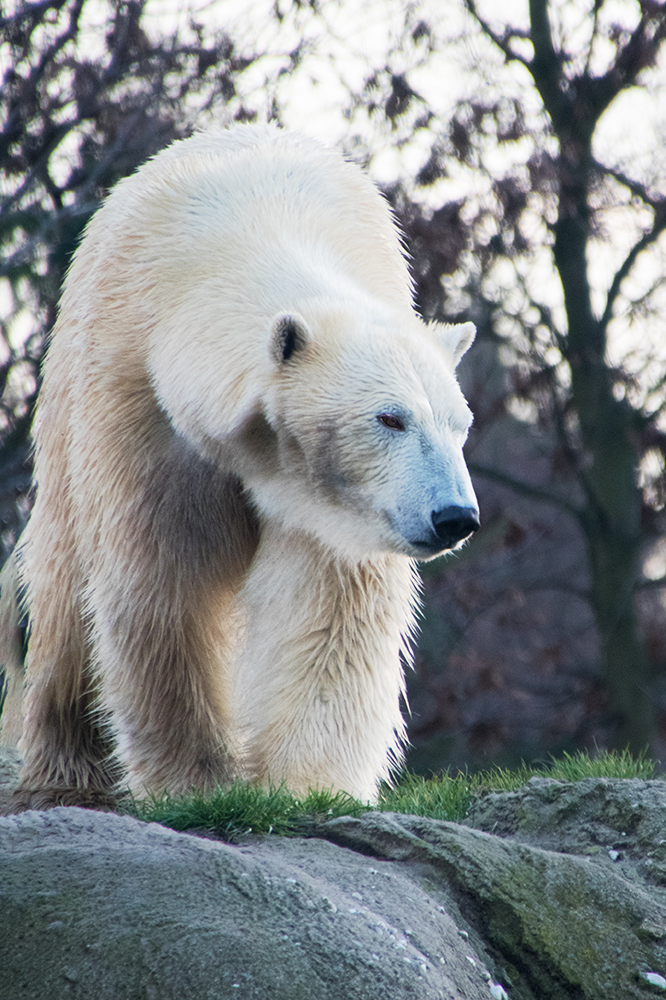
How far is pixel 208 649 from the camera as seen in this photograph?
3.93 metres

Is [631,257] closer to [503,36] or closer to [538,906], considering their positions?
[503,36]

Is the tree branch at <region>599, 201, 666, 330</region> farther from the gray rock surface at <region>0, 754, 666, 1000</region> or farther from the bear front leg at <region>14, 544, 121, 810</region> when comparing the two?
the gray rock surface at <region>0, 754, 666, 1000</region>

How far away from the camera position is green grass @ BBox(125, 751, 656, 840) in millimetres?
2850

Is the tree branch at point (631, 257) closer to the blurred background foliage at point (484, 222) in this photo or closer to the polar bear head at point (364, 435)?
the blurred background foliage at point (484, 222)

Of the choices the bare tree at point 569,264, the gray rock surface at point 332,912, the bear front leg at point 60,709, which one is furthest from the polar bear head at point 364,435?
the bare tree at point 569,264

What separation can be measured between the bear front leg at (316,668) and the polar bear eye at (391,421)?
22.2 inches

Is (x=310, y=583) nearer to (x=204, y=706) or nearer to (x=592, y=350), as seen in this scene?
(x=204, y=706)

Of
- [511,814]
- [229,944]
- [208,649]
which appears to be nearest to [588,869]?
[511,814]

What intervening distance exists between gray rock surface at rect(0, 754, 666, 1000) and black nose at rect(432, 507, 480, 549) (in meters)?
0.76

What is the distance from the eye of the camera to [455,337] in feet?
12.1

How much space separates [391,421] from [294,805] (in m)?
1.08

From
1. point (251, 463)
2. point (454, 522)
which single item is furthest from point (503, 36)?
point (454, 522)

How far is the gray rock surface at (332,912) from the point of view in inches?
78.5

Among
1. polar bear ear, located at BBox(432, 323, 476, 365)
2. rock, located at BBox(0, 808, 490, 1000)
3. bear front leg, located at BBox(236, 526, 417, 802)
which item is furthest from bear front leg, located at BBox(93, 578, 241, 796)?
rock, located at BBox(0, 808, 490, 1000)
